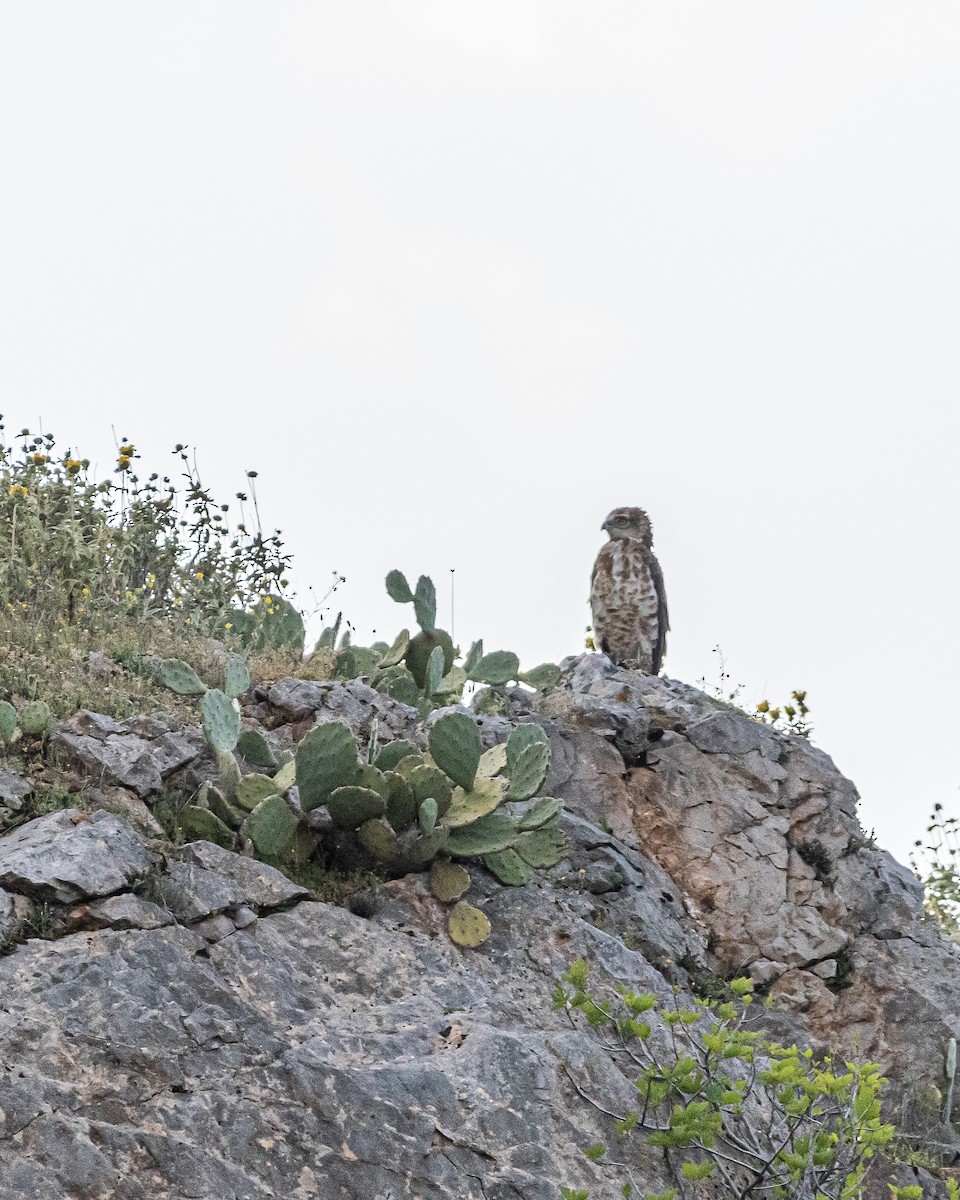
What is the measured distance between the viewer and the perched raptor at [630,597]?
36.6 feet

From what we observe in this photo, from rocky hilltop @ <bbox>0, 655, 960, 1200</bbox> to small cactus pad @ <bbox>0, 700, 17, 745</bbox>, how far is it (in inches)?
8.1

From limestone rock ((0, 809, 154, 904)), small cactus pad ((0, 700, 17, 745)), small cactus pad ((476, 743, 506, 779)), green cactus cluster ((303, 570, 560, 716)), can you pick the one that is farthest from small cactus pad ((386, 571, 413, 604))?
limestone rock ((0, 809, 154, 904))

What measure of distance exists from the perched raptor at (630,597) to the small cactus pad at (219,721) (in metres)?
5.14

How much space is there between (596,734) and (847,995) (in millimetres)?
2171

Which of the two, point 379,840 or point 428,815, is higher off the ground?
point 428,815

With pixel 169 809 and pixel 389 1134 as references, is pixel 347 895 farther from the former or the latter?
pixel 389 1134

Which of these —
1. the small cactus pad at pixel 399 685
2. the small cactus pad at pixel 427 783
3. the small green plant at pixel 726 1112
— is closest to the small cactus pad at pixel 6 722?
the small cactus pad at pixel 427 783

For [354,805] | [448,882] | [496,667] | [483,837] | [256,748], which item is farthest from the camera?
[496,667]

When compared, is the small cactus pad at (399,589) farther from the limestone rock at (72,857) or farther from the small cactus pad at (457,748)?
the limestone rock at (72,857)

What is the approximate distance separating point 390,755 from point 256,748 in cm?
68

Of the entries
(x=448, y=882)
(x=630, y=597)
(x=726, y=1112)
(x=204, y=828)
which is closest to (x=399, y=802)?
(x=448, y=882)

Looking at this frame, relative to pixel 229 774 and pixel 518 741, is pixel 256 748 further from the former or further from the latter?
pixel 518 741

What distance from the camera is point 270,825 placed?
611 cm

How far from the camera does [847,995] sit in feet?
27.3
